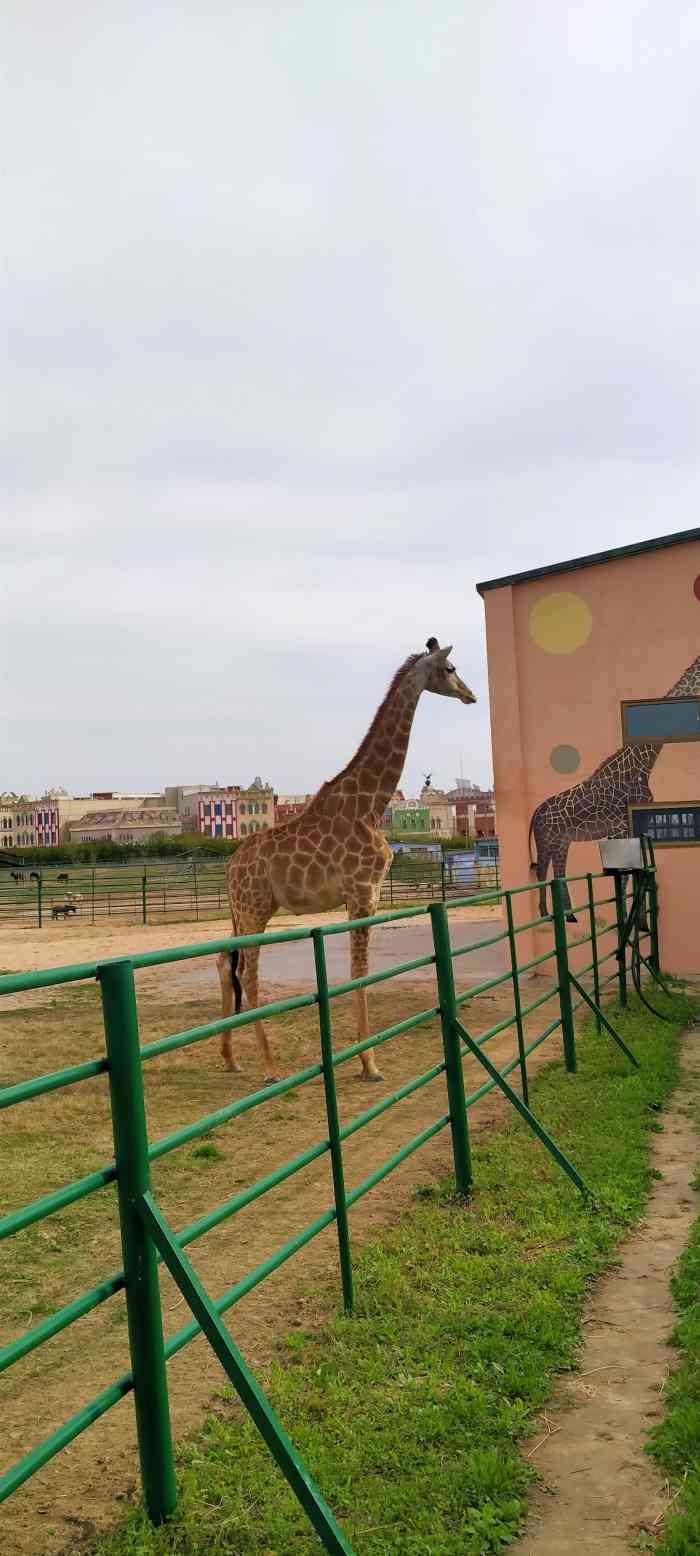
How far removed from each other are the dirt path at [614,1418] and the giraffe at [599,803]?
7.25 meters

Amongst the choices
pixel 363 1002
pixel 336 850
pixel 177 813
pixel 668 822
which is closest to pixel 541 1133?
pixel 363 1002

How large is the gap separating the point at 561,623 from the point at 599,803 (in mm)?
2051

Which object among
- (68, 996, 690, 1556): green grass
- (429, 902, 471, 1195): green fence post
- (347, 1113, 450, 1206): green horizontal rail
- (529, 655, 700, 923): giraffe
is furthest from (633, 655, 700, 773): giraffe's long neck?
(347, 1113, 450, 1206): green horizontal rail

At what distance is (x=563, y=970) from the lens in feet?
21.2

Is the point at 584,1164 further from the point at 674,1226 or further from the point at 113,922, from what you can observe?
the point at 113,922

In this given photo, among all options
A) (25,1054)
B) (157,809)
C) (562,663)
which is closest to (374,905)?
(25,1054)

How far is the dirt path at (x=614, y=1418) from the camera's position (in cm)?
232

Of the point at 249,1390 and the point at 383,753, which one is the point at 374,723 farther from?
the point at 249,1390

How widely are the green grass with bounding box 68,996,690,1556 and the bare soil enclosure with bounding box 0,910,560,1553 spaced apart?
193 millimetres

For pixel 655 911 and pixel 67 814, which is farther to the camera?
pixel 67 814

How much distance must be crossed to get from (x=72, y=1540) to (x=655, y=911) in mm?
8924

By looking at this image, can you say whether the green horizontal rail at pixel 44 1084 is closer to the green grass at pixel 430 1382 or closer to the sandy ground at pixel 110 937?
the green grass at pixel 430 1382

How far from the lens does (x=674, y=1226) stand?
4.14 meters

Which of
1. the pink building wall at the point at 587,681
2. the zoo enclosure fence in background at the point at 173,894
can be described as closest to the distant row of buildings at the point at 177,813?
the zoo enclosure fence in background at the point at 173,894
